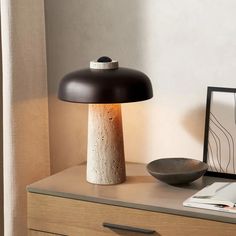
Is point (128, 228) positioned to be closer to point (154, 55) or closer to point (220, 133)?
point (220, 133)

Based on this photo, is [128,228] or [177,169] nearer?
[128,228]

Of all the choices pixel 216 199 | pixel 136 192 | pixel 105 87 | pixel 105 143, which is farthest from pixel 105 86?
pixel 216 199

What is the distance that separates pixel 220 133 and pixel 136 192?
0.38 m

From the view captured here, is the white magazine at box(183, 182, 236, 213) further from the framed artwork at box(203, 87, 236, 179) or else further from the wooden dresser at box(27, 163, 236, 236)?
the framed artwork at box(203, 87, 236, 179)

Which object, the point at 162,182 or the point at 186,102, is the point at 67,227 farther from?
the point at 186,102

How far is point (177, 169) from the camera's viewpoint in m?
2.10

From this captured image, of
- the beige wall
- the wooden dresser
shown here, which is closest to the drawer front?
the wooden dresser

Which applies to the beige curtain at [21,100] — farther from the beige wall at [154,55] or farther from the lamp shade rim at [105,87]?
the lamp shade rim at [105,87]

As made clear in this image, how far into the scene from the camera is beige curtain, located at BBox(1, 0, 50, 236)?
220cm

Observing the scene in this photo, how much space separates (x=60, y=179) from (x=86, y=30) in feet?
1.88

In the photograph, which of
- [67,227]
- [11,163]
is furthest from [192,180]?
[11,163]

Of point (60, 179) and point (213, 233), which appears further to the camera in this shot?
point (60, 179)

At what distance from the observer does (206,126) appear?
7.04 feet

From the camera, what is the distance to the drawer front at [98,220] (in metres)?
1.78
